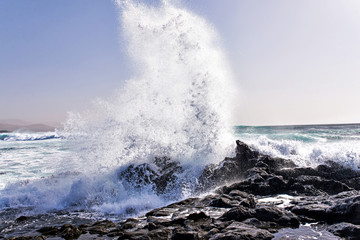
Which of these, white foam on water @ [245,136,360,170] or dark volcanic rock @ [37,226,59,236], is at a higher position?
white foam on water @ [245,136,360,170]

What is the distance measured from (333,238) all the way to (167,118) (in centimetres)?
798

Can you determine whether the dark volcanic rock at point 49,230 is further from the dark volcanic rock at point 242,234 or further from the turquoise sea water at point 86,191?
the dark volcanic rock at point 242,234

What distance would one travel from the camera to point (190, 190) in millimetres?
8898

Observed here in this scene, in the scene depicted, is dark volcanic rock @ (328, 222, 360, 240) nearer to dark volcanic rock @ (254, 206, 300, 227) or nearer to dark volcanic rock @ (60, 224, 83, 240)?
dark volcanic rock @ (254, 206, 300, 227)

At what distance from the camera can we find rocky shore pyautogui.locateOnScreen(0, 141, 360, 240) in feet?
15.9

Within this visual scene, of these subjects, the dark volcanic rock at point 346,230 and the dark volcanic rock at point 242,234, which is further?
the dark volcanic rock at point 346,230

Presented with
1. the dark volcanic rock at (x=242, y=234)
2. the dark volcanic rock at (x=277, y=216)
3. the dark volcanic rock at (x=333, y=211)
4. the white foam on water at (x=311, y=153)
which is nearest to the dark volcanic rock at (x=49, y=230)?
the dark volcanic rock at (x=242, y=234)

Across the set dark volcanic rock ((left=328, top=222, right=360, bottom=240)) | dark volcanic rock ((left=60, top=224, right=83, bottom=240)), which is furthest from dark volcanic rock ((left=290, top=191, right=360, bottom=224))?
dark volcanic rock ((left=60, top=224, right=83, bottom=240))

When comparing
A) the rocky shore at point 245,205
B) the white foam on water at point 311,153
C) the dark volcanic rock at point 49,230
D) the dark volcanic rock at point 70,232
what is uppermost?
the white foam on water at point 311,153

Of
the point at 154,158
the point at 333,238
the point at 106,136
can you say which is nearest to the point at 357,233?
the point at 333,238

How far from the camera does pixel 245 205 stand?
621 cm

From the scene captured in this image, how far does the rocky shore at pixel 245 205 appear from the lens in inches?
191

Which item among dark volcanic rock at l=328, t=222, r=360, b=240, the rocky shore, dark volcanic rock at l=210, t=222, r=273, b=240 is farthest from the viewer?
the rocky shore

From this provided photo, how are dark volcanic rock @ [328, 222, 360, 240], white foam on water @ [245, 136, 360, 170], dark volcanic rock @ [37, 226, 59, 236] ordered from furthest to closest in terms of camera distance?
white foam on water @ [245, 136, 360, 170] → dark volcanic rock @ [37, 226, 59, 236] → dark volcanic rock @ [328, 222, 360, 240]
